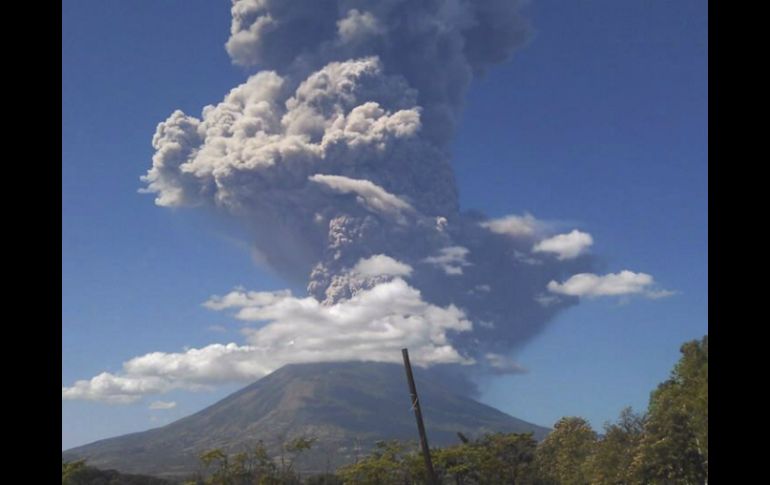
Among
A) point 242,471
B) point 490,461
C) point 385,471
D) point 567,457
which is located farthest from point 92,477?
point 567,457

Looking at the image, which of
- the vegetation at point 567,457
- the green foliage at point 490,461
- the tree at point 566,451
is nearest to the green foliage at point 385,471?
the vegetation at point 567,457

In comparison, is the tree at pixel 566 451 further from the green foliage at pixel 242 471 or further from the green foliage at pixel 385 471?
the green foliage at pixel 242 471

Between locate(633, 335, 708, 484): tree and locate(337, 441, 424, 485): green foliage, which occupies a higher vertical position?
locate(633, 335, 708, 484): tree

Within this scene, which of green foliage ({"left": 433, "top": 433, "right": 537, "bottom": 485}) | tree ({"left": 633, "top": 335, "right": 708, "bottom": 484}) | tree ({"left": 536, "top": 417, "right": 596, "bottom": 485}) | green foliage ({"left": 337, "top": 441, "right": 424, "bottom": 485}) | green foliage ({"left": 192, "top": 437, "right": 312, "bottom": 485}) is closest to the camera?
tree ({"left": 633, "top": 335, "right": 708, "bottom": 484})

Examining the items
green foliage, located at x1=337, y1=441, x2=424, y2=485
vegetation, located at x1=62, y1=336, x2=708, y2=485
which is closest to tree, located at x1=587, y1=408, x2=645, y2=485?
vegetation, located at x1=62, y1=336, x2=708, y2=485

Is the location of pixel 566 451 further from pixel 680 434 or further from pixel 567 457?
pixel 680 434

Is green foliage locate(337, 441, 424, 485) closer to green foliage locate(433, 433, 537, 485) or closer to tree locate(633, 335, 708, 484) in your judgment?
green foliage locate(433, 433, 537, 485)
